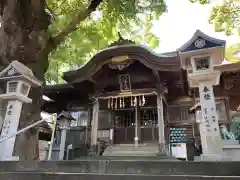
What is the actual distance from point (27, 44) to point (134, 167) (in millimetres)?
5897

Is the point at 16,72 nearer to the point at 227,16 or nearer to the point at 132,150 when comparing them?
the point at 132,150

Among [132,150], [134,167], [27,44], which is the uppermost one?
[27,44]

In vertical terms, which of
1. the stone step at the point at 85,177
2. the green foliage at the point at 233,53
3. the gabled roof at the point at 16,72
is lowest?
the stone step at the point at 85,177

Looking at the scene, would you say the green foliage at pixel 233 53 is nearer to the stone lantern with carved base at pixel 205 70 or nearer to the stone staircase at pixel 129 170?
the stone lantern with carved base at pixel 205 70

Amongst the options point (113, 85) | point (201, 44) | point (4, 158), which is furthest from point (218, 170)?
point (113, 85)

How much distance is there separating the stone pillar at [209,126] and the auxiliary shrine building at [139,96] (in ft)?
12.1

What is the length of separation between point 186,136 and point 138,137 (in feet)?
7.19

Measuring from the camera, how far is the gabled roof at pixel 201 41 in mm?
5341

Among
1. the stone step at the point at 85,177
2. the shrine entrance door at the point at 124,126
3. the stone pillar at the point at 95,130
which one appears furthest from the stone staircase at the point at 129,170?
the shrine entrance door at the point at 124,126

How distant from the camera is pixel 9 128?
5367 mm

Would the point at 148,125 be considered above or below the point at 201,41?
below

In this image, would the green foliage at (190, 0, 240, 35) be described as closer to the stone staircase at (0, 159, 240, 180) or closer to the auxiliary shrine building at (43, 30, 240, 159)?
the auxiliary shrine building at (43, 30, 240, 159)

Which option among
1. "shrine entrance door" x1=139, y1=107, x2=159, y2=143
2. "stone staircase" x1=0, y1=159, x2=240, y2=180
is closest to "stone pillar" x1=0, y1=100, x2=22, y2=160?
"stone staircase" x1=0, y1=159, x2=240, y2=180

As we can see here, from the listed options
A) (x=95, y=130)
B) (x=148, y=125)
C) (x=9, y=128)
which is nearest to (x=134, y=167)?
(x=9, y=128)
